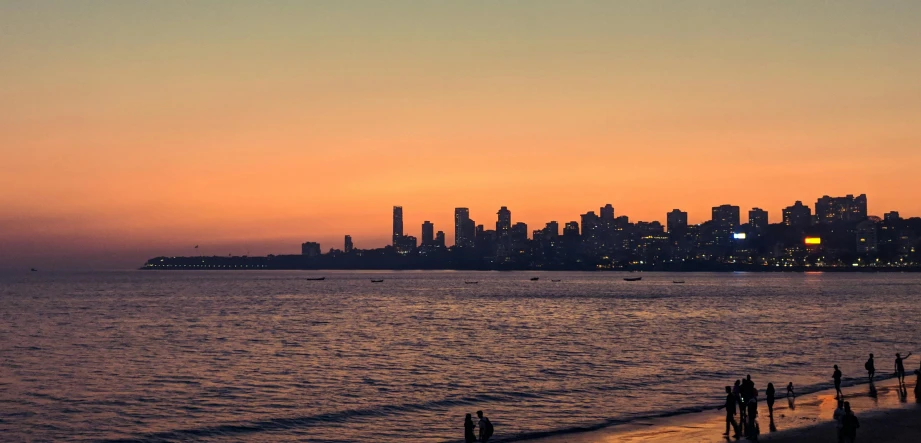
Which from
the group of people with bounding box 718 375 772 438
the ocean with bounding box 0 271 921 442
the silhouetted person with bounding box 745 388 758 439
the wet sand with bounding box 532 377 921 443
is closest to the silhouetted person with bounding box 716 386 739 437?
the group of people with bounding box 718 375 772 438

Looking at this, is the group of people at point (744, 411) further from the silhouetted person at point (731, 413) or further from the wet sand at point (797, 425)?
the wet sand at point (797, 425)

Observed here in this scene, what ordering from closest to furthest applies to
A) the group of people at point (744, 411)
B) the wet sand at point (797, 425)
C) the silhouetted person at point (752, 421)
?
the wet sand at point (797, 425)
the silhouetted person at point (752, 421)
the group of people at point (744, 411)

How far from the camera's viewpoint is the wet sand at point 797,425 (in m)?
32.4

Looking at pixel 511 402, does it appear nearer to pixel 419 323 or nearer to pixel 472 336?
pixel 472 336

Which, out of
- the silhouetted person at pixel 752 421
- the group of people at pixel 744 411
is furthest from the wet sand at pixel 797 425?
the group of people at pixel 744 411

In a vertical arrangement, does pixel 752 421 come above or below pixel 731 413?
below

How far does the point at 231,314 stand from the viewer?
13262cm

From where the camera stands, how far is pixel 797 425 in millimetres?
34812

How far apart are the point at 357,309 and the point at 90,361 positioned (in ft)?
257

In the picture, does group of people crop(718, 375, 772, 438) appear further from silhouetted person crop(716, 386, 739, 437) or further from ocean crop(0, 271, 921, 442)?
ocean crop(0, 271, 921, 442)

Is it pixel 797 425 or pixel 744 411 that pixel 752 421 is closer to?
pixel 744 411

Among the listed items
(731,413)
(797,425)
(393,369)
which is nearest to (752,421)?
(731,413)

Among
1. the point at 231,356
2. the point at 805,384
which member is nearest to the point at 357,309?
the point at 231,356

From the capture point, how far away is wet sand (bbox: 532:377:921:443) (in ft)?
106
